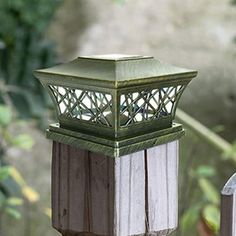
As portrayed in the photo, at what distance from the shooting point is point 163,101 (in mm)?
788

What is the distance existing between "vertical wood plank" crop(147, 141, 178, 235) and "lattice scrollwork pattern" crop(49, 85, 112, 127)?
0.07 m

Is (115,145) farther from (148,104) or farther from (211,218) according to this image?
(211,218)

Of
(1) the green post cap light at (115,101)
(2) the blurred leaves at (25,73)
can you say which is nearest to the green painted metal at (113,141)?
(1) the green post cap light at (115,101)

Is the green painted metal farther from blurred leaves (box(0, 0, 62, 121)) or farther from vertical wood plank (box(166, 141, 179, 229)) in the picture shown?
blurred leaves (box(0, 0, 62, 121))

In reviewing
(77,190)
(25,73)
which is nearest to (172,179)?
(77,190)

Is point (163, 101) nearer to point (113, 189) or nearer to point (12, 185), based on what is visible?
point (113, 189)

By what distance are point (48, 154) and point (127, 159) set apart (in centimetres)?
302

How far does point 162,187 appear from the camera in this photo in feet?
2.60

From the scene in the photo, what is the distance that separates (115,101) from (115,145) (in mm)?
51

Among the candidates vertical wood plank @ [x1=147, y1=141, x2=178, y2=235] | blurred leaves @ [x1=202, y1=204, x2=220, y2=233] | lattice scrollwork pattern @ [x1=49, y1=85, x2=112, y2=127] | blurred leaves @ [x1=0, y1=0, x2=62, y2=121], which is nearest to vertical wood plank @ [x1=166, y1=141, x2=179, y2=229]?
vertical wood plank @ [x1=147, y1=141, x2=178, y2=235]

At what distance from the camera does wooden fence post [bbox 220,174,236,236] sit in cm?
82

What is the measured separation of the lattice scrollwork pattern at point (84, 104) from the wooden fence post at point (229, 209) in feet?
0.64

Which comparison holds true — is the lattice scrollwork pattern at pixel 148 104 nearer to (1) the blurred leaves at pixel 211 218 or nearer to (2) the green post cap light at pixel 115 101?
(2) the green post cap light at pixel 115 101

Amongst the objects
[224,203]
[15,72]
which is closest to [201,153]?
[15,72]
